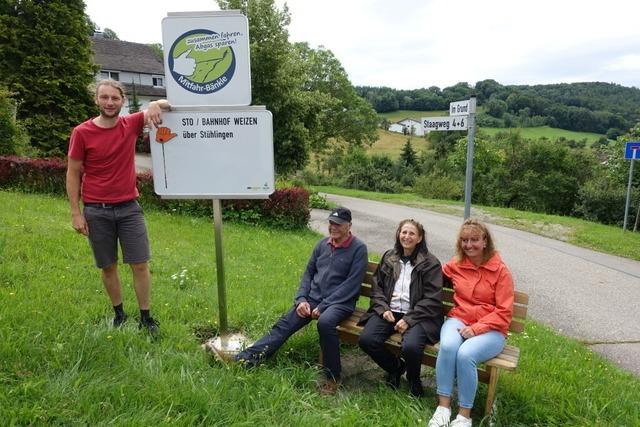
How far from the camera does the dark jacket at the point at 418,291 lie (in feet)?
12.0

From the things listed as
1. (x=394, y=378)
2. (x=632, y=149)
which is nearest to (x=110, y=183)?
(x=394, y=378)

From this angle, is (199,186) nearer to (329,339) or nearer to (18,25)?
Answer: (329,339)

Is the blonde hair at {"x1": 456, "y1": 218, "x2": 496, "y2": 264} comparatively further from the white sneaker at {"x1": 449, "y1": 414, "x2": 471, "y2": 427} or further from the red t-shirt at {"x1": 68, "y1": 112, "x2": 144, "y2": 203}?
the red t-shirt at {"x1": 68, "y1": 112, "x2": 144, "y2": 203}

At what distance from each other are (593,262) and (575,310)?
12.9 ft

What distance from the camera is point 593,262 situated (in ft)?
33.3

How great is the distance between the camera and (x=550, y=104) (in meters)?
67.2

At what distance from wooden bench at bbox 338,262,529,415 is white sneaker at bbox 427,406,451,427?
1.09 feet

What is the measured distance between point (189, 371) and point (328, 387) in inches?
40.7

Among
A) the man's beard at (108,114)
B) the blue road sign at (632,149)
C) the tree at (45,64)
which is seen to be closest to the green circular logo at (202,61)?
the man's beard at (108,114)

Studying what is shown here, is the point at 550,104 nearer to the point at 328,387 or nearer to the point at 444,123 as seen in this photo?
the point at 444,123

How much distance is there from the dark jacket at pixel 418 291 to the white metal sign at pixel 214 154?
1.21 meters

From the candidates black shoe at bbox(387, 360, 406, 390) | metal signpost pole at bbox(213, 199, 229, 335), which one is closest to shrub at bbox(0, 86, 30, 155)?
metal signpost pole at bbox(213, 199, 229, 335)

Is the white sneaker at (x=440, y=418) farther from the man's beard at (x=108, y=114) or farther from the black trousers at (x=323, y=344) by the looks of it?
the man's beard at (x=108, y=114)

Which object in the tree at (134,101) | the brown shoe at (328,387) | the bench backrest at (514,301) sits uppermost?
the tree at (134,101)
